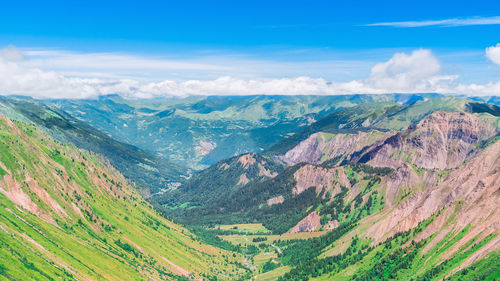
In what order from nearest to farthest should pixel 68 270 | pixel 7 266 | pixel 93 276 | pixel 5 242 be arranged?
1. pixel 7 266
2. pixel 5 242
3. pixel 68 270
4. pixel 93 276

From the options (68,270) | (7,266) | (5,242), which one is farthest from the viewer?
(68,270)

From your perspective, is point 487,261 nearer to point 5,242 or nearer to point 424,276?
point 424,276

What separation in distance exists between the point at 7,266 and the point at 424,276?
16894 centimetres

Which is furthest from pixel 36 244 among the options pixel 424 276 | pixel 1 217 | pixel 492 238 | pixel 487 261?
pixel 492 238

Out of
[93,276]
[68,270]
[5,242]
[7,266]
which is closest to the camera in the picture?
[7,266]

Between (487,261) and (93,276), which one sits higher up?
(487,261)

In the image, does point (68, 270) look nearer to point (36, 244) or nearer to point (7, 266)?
point (36, 244)

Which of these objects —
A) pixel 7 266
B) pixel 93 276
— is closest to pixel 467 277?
pixel 93 276

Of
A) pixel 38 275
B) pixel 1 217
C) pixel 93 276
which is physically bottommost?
pixel 93 276

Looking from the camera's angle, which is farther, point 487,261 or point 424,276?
point 424,276

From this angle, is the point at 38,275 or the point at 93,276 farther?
the point at 93,276

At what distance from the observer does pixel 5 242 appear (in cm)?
16625

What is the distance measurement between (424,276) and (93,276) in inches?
5830

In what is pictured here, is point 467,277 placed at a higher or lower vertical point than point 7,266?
lower
